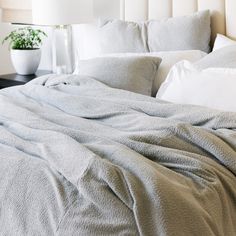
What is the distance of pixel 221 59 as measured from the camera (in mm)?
2287

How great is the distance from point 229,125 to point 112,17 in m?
1.97

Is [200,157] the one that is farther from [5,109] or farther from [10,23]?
[10,23]

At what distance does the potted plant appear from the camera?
11.3 feet

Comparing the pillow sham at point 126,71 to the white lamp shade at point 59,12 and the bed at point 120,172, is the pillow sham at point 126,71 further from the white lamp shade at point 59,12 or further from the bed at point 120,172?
the white lamp shade at point 59,12

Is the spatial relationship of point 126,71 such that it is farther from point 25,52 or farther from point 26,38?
point 26,38

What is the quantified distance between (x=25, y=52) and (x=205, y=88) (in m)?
1.85

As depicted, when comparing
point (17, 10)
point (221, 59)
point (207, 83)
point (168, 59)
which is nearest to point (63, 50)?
point (17, 10)

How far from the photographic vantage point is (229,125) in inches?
62.2

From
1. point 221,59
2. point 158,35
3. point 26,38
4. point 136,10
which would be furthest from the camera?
point 26,38

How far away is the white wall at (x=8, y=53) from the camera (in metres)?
3.81

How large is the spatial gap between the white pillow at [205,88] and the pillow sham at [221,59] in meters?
0.13

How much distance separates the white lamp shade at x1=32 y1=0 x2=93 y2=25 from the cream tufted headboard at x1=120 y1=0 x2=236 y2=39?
0.96 ft

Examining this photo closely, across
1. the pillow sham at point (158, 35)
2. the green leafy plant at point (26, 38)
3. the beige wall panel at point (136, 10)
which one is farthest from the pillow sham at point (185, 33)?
the green leafy plant at point (26, 38)

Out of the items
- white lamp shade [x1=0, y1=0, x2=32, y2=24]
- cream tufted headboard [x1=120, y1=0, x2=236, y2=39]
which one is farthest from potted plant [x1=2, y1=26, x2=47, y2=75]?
cream tufted headboard [x1=120, y1=0, x2=236, y2=39]
